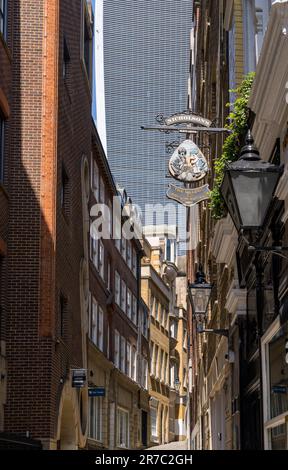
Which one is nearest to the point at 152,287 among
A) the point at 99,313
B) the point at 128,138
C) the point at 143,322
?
the point at 143,322

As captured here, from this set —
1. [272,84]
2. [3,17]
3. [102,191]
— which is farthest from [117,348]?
[272,84]

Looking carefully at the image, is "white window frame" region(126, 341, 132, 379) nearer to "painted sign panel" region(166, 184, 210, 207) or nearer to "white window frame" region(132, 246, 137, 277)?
"white window frame" region(132, 246, 137, 277)

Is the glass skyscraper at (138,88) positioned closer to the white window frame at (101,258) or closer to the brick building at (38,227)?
the brick building at (38,227)

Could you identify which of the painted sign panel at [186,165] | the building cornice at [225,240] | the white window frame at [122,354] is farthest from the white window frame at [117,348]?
the building cornice at [225,240]

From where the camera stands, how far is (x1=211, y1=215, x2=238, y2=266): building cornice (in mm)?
14664

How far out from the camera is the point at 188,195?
684 inches

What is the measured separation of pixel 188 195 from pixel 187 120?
1.96 metres

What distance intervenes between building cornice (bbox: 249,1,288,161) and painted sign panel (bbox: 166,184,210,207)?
6035 mm

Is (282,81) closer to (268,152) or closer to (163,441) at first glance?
(268,152)

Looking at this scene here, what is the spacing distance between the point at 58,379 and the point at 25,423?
1888 mm

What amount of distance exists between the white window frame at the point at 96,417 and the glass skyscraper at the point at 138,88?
31.6 feet

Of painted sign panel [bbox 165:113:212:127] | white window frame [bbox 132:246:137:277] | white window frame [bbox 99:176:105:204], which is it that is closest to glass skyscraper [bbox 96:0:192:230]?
painted sign panel [bbox 165:113:212:127]

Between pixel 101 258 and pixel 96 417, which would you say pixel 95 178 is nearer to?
pixel 101 258

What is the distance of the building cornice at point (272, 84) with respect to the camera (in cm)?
839
